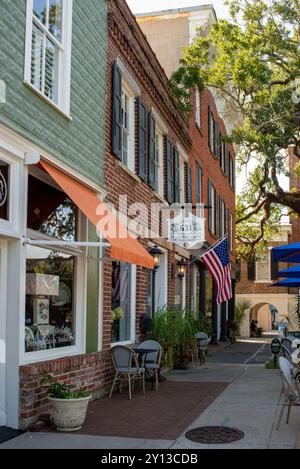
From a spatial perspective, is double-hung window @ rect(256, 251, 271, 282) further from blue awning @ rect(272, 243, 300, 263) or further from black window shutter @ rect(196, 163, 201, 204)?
blue awning @ rect(272, 243, 300, 263)

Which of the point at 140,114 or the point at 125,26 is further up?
the point at 125,26

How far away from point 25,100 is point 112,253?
2137 millimetres

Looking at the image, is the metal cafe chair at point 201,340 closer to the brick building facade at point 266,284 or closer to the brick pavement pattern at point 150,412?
the brick pavement pattern at point 150,412

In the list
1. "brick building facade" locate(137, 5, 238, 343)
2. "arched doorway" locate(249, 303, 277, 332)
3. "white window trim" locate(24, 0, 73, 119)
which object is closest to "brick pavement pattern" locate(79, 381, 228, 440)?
"white window trim" locate(24, 0, 73, 119)

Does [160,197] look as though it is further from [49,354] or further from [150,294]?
[49,354]

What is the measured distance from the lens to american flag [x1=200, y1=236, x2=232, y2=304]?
45.9 feet

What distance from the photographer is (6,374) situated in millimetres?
6895

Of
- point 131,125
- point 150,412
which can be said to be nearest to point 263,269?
point 131,125

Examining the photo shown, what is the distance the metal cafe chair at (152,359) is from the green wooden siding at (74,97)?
10.2 ft

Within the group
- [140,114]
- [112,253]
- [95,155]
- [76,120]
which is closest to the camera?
[112,253]

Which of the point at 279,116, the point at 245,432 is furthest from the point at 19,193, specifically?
the point at 279,116

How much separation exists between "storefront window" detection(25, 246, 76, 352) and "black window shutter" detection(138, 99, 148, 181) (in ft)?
12.8

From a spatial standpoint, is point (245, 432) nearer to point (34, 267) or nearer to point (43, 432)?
point (43, 432)
